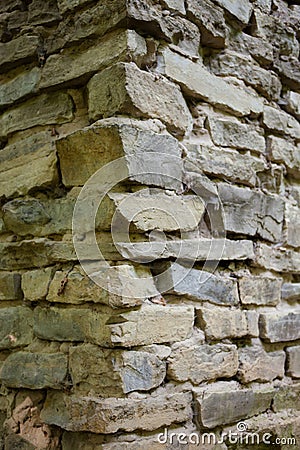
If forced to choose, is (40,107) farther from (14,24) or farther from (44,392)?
(44,392)

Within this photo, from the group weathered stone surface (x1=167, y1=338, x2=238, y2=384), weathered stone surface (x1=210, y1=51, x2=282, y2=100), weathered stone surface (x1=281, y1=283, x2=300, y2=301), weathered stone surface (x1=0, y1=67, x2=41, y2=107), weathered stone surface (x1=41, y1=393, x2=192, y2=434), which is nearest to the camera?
weathered stone surface (x1=41, y1=393, x2=192, y2=434)

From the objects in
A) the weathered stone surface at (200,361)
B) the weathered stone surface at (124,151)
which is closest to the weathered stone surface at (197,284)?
the weathered stone surface at (200,361)

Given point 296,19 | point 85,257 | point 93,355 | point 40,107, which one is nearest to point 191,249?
point 85,257

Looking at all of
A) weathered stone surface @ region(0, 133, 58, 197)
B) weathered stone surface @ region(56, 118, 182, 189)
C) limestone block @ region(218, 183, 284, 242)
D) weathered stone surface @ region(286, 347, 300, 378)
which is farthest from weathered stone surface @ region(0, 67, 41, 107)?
weathered stone surface @ region(286, 347, 300, 378)

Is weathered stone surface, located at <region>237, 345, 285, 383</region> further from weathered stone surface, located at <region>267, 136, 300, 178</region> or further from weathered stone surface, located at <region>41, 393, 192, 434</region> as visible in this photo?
weathered stone surface, located at <region>267, 136, 300, 178</region>

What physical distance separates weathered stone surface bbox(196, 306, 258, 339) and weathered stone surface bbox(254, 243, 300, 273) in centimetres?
21

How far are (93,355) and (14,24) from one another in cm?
128

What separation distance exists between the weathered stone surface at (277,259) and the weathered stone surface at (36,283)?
799mm

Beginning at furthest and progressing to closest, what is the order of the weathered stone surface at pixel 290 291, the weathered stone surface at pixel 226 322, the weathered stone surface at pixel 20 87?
the weathered stone surface at pixel 290 291 → the weathered stone surface at pixel 20 87 → the weathered stone surface at pixel 226 322

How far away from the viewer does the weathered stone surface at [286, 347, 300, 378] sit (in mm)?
1944

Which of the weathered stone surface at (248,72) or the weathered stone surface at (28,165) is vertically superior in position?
the weathered stone surface at (248,72)

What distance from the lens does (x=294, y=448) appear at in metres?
1.84

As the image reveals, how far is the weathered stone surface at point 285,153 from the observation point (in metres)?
2.03

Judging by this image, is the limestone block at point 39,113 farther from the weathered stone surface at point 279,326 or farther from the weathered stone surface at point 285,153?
the weathered stone surface at point 279,326
